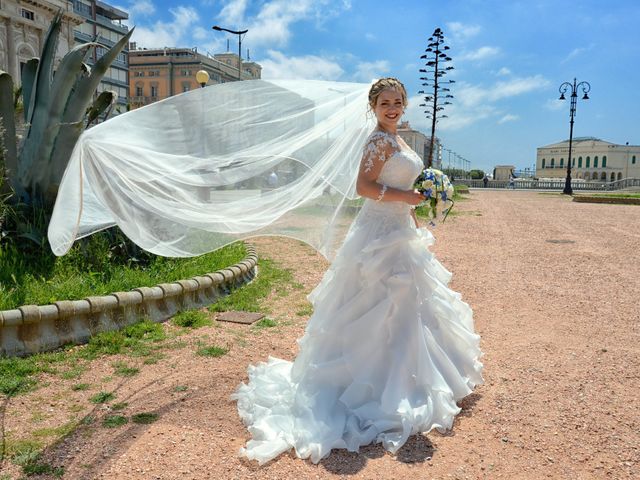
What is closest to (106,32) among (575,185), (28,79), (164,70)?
(164,70)

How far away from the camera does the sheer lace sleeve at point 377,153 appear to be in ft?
12.7

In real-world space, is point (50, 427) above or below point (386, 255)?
below

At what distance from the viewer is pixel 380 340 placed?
12.5ft

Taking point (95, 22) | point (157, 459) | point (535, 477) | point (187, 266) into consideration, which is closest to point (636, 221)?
point (187, 266)

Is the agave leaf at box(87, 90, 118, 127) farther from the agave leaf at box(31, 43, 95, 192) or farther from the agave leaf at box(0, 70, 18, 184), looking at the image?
the agave leaf at box(0, 70, 18, 184)

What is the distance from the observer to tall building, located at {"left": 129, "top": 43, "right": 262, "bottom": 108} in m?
88.7

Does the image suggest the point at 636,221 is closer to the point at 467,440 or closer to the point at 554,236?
the point at 554,236

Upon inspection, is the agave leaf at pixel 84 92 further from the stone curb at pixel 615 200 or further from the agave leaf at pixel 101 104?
the stone curb at pixel 615 200

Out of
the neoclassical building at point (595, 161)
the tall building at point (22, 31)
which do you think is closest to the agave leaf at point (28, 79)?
the tall building at point (22, 31)

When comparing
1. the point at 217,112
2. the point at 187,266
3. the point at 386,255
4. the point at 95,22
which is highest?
the point at 95,22

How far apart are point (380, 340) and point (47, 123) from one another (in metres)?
5.76

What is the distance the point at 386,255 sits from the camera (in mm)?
3887

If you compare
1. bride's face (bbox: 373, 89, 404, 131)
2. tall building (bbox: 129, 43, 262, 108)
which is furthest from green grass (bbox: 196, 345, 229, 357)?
tall building (bbox: 129, 43, 262, 108)

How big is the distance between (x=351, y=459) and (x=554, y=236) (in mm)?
13087
